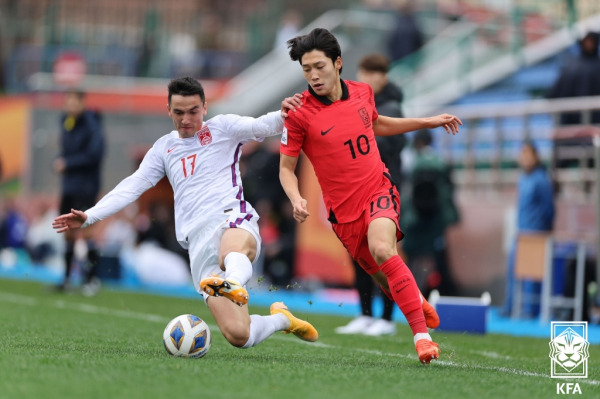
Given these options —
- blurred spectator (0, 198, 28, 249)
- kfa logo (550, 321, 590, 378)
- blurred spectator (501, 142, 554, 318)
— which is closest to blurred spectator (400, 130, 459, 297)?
blurred spectator (501, 142, 554, 318)

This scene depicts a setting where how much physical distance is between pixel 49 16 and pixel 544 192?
23118 millimetres

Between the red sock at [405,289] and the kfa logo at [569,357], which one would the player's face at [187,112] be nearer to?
the red sock at [405,289]

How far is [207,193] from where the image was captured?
24.6 ft

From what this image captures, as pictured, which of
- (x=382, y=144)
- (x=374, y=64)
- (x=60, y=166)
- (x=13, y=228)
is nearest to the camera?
(x=382, y=144)

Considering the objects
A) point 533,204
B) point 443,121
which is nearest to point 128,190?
point 443,121

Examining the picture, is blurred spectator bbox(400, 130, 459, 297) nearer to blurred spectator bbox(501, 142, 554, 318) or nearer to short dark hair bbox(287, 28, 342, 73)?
blurred spectator bbox(501, 142, 554, 318)

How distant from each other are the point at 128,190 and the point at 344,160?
1.53m

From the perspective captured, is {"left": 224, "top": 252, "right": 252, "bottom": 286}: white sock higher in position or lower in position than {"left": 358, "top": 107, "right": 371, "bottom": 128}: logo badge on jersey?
lower

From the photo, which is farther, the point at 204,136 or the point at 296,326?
the point at 296,326

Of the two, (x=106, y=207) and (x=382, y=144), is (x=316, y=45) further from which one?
(x=382, y=144)

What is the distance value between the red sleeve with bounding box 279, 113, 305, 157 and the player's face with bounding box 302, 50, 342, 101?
0.25 metres

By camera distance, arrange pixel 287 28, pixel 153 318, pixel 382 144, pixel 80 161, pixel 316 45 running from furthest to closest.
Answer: pixel 287 28, pixel 80 161, pixel 153 318, pixel 382 144, pixel 316 45

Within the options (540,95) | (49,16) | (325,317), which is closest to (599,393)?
(325,317)

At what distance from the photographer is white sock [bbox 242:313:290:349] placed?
23.6 feet
